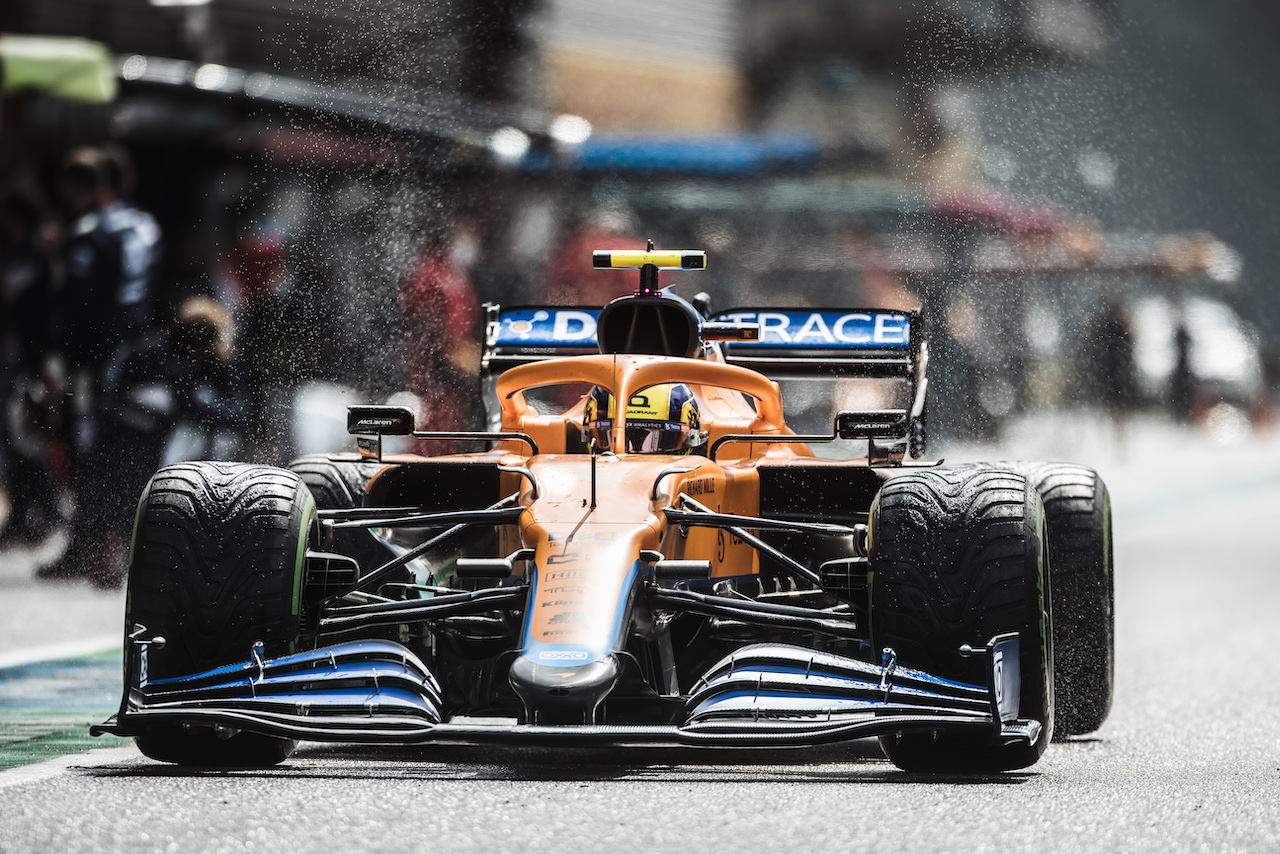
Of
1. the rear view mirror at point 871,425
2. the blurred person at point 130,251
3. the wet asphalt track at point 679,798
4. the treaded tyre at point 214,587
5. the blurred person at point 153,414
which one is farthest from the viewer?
the blurred person at point 130,251

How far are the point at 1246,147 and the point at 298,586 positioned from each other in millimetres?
40779

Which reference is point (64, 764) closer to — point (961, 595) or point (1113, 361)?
point (961, 595)

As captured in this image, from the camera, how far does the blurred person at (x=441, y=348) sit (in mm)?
14453

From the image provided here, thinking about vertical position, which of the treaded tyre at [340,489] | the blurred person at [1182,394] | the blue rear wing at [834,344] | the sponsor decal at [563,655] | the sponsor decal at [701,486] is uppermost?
the blue rear wing at [834,344]

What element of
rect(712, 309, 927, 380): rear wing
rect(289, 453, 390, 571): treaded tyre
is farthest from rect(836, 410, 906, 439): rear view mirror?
rect(289, 453, 390, 571): treaded tyre

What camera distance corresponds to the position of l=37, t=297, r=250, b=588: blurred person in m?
11.6

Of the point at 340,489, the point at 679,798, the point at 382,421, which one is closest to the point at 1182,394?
the point at 340,489

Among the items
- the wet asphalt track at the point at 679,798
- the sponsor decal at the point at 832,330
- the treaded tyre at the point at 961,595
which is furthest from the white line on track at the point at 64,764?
the sponsor decal at the point at 832,330

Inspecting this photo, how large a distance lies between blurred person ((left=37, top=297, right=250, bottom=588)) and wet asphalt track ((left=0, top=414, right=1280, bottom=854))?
11.2 ft

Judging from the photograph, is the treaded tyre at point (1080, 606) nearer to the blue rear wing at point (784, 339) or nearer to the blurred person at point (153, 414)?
the blue rear wing at point (784, 339)

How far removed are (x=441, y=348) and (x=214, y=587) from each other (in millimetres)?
9021

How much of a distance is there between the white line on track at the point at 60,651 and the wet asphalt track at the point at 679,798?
230 mm

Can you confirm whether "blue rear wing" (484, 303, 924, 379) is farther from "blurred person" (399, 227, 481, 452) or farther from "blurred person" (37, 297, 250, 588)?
"blurred person" (399, 227, 481, 452)

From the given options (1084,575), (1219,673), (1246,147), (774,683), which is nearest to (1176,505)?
(1219,673)
